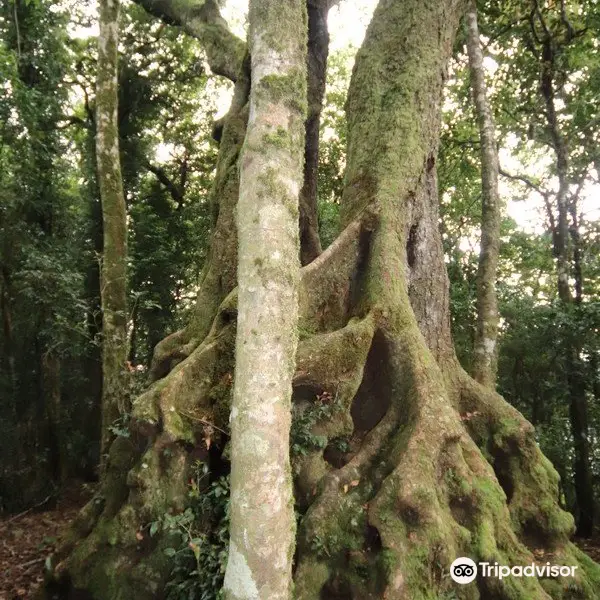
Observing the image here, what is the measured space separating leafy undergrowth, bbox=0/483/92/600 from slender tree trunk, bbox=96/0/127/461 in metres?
1.62

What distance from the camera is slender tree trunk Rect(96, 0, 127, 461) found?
7.37 metres

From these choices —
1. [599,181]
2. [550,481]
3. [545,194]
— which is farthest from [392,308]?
[545,194]

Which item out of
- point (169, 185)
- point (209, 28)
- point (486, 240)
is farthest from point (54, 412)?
point (486, 240)

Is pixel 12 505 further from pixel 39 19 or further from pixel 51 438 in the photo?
pixel 39 19

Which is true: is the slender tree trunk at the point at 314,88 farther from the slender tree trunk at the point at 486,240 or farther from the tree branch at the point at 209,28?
the slender tree trunk at the point at 486,240

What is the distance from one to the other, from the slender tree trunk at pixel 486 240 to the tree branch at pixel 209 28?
11.8 feet

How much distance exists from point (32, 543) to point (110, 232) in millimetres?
4920

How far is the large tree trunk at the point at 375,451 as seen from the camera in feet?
11.8

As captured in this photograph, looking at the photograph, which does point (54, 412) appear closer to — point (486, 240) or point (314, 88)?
point (314, 88)

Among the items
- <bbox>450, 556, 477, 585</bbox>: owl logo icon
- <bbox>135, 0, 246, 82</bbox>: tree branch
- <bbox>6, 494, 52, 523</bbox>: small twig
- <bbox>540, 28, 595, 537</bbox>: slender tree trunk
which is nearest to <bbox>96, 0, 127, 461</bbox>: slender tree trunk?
<bbox>135, 0, 246, 82</bbox>: tree branch

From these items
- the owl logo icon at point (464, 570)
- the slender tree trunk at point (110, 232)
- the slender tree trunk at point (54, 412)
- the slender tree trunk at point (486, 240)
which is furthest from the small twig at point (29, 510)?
the slender tree trunk at point (486, 240)

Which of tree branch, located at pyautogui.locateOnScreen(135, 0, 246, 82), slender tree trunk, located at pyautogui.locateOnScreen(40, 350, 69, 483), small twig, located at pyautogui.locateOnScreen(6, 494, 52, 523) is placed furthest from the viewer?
slender tree trunk, located at pyautogui.locateOnScreen(40, 350, 69, 483)

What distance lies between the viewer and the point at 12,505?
980 cm

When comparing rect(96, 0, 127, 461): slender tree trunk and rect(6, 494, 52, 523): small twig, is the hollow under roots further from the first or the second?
rect(6, 494, 52, 523): small twig
